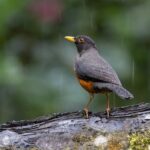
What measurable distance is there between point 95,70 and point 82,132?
580 mm

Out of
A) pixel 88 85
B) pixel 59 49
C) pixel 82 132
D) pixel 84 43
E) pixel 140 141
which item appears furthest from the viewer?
pixel 59 49

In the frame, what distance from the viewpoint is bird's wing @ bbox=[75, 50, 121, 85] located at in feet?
13.4

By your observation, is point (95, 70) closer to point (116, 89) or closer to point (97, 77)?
point (97, 77)

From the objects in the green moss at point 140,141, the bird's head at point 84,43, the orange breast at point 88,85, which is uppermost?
the bird's head at point 84,43

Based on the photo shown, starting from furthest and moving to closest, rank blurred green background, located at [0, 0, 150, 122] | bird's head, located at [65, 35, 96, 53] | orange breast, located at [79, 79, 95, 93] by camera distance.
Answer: blurred green background, located at [0, 0, 150, 122] → bird's head, located at [65, 35, 96, 53] → orange breast, located at [79, 79, 95, 93]

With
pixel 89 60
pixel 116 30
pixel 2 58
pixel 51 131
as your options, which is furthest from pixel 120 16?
pixel 51 131

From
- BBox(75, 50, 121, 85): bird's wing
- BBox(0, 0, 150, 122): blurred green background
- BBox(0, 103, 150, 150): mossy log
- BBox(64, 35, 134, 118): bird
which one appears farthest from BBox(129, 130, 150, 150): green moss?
BBox(0, 0, 150, 122): blurred green background

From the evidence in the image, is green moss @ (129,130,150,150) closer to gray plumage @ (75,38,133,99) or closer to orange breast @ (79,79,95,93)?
gray plumage @ (75,38,133,99)

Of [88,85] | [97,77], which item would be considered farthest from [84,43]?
[97,77]

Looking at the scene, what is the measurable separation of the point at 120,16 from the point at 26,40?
0.92m

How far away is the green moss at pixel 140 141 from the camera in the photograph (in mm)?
3494

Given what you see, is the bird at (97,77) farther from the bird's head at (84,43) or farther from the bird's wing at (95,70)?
the bird's head at (84,43)

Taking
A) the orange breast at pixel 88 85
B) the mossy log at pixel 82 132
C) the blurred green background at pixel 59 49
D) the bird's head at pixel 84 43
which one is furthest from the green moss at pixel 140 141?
the blurred green background at pixel 59 49

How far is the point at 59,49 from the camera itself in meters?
6.40
